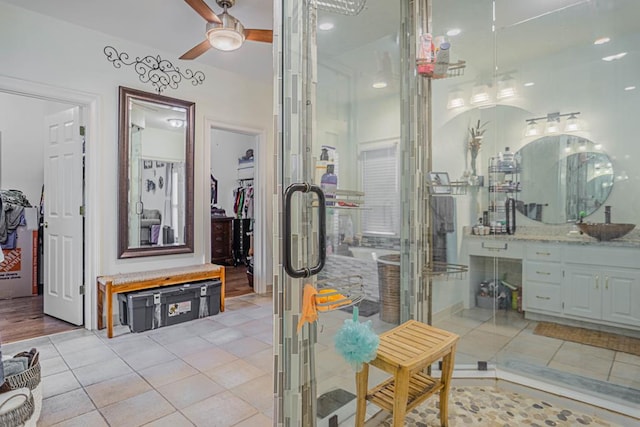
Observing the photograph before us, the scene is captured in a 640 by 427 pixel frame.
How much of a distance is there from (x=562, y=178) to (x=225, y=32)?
3356 millimetres

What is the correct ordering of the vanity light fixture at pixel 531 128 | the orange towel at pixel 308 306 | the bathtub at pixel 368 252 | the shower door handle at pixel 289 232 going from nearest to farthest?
1. the shower door handle at pixel 289 232
2. the orange towel at pixel 308 306
3. the bathtub at pixel 368 252
4. the vanity light fixture at pixel 531 128

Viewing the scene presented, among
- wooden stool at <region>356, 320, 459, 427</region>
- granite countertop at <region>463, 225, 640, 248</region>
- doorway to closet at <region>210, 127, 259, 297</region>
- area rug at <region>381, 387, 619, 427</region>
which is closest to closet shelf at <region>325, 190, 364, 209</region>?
wooden stool at <region>356, 320, 459, 427</region>

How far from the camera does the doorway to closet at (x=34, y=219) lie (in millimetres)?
3254

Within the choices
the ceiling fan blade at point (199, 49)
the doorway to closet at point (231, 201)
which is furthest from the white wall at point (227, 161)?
the ceiling fan blade at point (199, 49)

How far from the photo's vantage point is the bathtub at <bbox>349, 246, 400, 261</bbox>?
181cm

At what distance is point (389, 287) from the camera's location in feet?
6.69

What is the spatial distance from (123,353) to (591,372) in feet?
11.4

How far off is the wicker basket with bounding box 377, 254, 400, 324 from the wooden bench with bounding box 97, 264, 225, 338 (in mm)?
2277

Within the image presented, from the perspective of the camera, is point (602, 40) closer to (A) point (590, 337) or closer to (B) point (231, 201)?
(A) point (590, 337)

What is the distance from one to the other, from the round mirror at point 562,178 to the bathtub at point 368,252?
6.99 ft

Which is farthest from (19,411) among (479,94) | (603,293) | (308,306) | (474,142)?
(603,293)

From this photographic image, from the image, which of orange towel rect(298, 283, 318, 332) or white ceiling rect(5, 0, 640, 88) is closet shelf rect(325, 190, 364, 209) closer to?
orange towel rect(298, 283, 318, 332)

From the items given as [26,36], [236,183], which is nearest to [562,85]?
[26,36]

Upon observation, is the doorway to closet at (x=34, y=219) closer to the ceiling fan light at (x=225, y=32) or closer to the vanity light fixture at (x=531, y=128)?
the ceiling fan light at (x=225, y=32)
